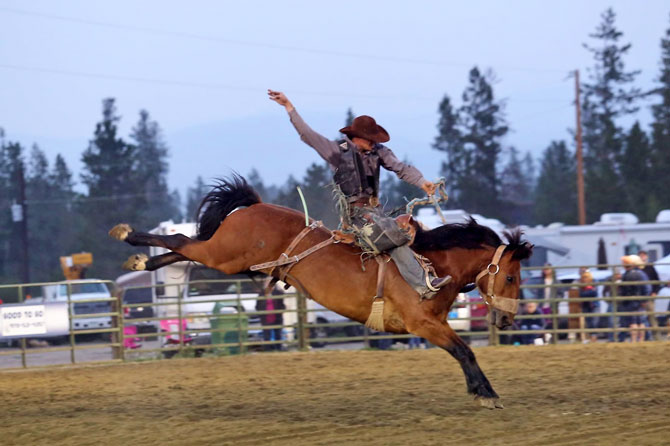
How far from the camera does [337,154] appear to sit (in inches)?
262

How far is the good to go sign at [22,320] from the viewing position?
40.7 ft

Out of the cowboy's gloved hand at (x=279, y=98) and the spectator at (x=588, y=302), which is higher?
the cowboy's gloved hand at (x=279, y=98)

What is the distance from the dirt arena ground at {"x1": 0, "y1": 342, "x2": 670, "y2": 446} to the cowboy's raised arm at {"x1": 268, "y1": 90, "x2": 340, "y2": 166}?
6.90ft

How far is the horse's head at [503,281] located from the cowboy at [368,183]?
0.46 meters

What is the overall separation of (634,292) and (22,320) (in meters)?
9.56

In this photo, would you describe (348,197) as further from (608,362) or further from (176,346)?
(176,346)

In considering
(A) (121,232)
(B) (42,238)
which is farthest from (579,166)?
(B) (42,238)

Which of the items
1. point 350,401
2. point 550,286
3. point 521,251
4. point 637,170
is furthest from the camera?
point 637,170

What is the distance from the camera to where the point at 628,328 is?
13148mm

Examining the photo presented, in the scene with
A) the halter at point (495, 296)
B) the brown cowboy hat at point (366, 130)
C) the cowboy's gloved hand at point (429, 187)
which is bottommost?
the halter at point (495, 296)

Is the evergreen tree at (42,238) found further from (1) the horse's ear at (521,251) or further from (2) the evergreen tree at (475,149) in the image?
(1) the horse's ear at (521,251)

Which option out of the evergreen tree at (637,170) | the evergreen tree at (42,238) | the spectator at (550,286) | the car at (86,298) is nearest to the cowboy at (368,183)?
the spectator at (550,286)

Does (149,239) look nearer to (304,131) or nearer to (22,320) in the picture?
(304,131)

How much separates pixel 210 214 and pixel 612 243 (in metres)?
14.6
